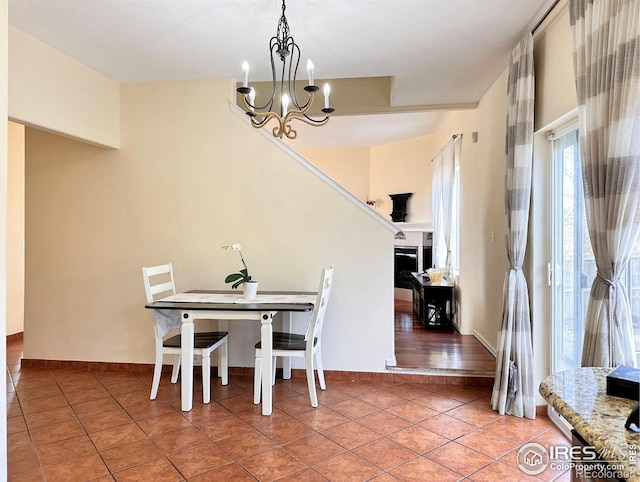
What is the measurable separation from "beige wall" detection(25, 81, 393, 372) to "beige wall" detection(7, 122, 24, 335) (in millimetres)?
1300

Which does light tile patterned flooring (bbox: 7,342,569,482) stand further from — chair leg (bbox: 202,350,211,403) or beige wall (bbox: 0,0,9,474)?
beige wall (bbox: 0,0,9,474)

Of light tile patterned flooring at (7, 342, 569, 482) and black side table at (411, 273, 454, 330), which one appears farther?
black side table at (411, 273, 454, 330)

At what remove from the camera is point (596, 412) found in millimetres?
926

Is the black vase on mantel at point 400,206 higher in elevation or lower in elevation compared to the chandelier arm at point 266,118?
lower

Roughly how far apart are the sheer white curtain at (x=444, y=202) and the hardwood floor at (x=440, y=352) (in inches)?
41.9

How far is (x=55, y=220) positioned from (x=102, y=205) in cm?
51

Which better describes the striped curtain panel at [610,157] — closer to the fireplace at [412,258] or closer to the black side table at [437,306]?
the black side table at [437,306]

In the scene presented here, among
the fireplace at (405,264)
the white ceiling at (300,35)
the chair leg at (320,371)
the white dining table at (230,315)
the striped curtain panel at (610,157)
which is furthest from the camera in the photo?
the fireplace at (405,264)

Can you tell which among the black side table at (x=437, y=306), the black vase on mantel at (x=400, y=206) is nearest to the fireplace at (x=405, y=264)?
the black vase on mantel at (x=400, y=206)

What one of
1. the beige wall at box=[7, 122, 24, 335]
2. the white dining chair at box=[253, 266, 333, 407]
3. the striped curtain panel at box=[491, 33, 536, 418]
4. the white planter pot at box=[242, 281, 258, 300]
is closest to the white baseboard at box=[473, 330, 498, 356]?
the striped curtain panel at box=[491, 33, 536, 418]

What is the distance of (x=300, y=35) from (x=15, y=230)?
4423 millimetres

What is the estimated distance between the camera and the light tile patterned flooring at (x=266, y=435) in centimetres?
215

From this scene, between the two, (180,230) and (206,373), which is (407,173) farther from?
A: (206,373)

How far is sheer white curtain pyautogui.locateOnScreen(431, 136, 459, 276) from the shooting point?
16.6 ft
